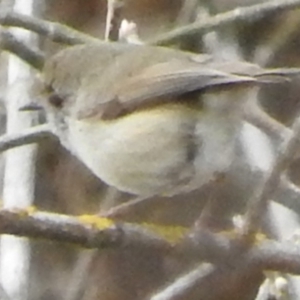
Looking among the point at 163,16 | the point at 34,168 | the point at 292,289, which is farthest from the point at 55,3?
the point at 292,289

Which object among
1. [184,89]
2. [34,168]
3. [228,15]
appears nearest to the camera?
[184,89]

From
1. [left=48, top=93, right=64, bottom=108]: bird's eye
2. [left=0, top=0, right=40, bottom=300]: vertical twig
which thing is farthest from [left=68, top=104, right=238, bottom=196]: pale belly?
[left=0, top=0, right=40, bottom=300]: vertical twig

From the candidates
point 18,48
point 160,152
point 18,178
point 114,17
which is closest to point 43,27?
point 18,48

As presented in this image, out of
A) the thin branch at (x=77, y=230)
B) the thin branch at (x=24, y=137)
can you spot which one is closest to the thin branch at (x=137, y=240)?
the thin branch at (x=77, y=230)

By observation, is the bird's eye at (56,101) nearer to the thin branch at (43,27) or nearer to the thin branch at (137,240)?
the thin branch at (43,27)

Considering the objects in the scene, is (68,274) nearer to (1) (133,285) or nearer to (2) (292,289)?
(1) (133,285)
